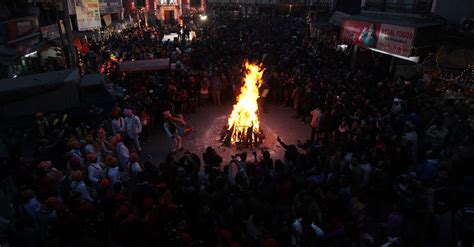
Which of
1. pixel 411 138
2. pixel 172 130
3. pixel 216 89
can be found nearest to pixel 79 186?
pixel 172 130

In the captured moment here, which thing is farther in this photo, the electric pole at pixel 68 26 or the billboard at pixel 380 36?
the electric pole at pixel 68 26

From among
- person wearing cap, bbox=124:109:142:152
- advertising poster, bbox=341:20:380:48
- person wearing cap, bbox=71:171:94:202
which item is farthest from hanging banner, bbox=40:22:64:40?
advertising poster, bbox=341:20:380:48

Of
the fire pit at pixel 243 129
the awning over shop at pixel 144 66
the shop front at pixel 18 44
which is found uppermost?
the shop front at pixel 18 44

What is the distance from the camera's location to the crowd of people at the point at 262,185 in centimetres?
600

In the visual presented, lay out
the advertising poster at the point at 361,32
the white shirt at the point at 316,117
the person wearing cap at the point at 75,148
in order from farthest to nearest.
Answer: the advertising poster at the point at 361,32
the white shirt at the point at 316,117
the person wearing cap at the point at 75,148

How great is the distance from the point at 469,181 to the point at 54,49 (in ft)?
76.8

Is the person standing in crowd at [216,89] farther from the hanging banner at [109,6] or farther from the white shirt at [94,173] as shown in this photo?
the hanging banner at [109,6]

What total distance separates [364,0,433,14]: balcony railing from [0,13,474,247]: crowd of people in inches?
164

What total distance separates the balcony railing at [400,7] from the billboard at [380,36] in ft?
5.18

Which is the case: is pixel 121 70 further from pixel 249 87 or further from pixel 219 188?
pixel 219 188

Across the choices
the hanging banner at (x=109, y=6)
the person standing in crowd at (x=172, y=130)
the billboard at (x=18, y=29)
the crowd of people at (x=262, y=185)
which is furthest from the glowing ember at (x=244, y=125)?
the hanging banner at (x=109, y=6)

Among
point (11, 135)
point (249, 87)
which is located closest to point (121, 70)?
point (249, 87)

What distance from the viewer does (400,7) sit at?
1647 centimetres

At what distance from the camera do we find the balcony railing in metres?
14.8
